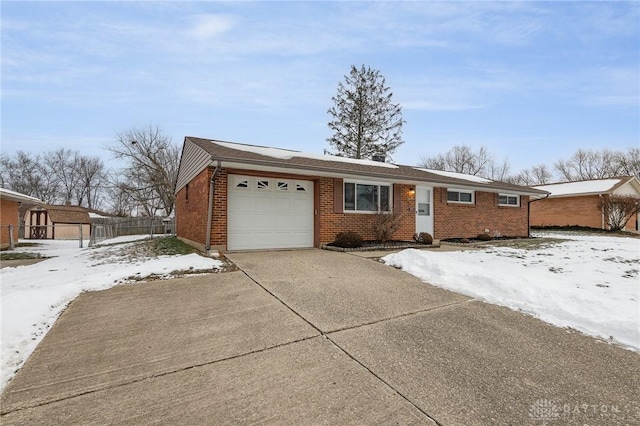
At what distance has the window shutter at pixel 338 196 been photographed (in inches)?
369

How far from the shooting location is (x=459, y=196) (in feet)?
41.1

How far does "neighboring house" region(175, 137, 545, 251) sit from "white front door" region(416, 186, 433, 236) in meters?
0.04

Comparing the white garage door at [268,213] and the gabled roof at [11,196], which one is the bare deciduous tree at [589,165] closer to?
the white garage door at [268,213]

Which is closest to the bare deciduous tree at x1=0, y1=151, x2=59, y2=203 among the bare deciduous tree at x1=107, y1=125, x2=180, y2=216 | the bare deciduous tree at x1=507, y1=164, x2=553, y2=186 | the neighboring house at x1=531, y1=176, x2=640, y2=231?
the bare deciduous tree at x1=107, y1=125, x2=180, y2=216

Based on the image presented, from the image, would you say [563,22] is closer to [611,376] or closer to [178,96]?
[611,376]

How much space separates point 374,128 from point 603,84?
13.6m

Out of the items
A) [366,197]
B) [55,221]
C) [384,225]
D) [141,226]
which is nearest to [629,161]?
[384,225]

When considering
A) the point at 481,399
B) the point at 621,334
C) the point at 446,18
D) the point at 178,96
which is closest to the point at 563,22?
the point at 446,18

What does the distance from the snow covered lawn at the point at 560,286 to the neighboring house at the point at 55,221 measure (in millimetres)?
30565

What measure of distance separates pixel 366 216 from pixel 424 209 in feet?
10.0

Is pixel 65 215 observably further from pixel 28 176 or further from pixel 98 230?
pixel 98 230

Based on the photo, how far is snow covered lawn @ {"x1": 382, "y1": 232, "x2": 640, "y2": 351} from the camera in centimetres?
341

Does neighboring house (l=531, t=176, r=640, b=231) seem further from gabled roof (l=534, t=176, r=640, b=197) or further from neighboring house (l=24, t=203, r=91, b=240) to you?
neighboring house (l=24, t=203, r=91, b=240)

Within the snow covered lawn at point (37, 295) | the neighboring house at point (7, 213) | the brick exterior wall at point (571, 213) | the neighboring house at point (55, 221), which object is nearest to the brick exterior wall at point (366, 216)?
the snow covered lawn at point (37, 295)
